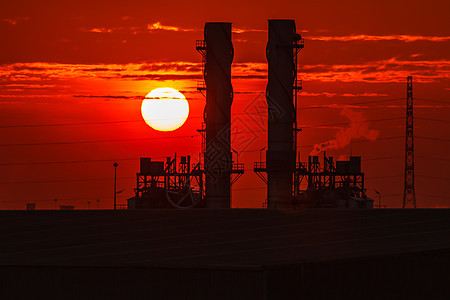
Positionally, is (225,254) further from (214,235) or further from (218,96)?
(218,96)

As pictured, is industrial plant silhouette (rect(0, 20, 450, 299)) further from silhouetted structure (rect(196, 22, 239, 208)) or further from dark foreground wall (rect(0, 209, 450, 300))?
silhouetted structure (rect(196, 22, 239, 208))

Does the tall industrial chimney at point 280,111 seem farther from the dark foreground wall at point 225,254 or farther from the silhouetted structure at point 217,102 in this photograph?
the dark foreground wall at point 225,254

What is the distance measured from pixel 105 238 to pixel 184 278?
1051 cm

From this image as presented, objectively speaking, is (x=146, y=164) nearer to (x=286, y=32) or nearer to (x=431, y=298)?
(x=286, y=32)

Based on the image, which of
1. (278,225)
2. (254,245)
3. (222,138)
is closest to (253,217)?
(278,225)

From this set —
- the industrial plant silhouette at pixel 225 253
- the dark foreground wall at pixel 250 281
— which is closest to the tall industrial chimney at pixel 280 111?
the industrial plant silhouette at pixel 225 253

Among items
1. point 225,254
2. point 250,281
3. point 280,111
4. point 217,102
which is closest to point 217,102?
point 217,102

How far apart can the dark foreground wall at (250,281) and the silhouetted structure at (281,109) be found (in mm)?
46812

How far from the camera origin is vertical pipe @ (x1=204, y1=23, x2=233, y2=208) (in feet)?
270

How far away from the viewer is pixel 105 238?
41.9 metres

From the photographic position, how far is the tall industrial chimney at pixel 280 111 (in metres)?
81.4

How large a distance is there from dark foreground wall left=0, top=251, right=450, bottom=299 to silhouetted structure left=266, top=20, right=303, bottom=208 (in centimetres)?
4681

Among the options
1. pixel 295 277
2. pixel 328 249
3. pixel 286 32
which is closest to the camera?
pixel 295 277

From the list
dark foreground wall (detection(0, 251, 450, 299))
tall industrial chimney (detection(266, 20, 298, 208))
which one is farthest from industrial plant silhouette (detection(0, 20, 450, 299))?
tall industrial chimney (detection(266, 20, 298, 208))
